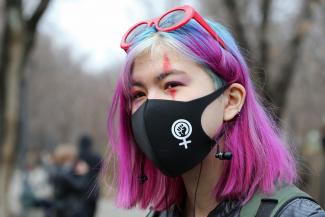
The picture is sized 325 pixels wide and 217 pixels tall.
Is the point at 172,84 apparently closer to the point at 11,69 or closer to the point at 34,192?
the point at 11,69

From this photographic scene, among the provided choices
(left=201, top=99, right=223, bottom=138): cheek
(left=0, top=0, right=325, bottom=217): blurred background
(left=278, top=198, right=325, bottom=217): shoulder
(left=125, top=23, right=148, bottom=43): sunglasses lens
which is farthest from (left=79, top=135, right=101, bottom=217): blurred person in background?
(left=278, top=198, right=325, bottom=217): shoulder

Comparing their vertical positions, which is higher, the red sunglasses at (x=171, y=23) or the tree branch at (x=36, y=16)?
the tree branch at (x=36, y=16)

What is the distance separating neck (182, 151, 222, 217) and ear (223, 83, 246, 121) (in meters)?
0.16

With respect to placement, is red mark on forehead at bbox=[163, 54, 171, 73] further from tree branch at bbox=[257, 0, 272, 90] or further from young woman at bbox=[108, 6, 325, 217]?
tree branch at bbox=[257, 0, 272, 90]

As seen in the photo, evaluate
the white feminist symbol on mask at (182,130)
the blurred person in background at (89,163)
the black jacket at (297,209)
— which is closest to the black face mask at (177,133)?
the white feminist symbol on mask at (182,130)

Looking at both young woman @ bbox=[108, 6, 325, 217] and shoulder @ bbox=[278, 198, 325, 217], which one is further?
young woman @ bbox=[108, 6, 325, 217]

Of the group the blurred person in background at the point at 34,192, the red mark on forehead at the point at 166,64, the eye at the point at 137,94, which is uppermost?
the red mark on forehead at the point at 166,64

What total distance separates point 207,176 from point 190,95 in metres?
0.32

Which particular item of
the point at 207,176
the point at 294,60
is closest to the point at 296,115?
the point at 294,60

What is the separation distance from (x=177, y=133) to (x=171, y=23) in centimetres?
41

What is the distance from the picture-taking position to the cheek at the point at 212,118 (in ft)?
6.91

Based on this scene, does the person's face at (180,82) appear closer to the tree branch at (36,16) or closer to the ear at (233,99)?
the ear at (233,99)

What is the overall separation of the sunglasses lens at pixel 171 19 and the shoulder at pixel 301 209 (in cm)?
76

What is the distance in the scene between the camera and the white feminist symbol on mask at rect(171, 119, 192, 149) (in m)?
2.10
